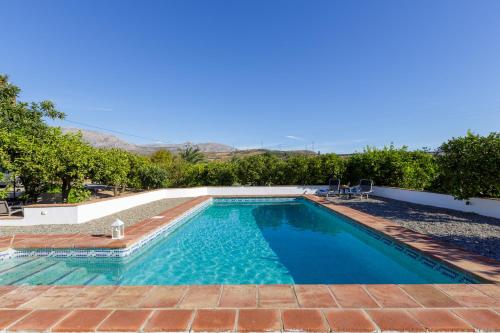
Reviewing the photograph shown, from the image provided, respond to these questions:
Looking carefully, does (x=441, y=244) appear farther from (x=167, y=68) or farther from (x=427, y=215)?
(x=167, y=68)

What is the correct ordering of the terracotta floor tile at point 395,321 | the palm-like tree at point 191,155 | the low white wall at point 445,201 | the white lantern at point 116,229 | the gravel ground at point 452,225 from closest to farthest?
1. the terracotta floor tile at point 395,321
2. the gravel ground at point 452,225
3. the white lantern at point 116,229
4. the low white wall at point 445,201
5. the palm-like tree at point 191,155

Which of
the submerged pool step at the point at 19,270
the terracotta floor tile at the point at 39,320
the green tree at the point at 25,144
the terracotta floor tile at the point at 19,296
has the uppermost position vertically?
the green tree at the point at 25,144

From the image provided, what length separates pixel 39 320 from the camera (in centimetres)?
268

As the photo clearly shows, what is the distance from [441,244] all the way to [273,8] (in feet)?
45.2

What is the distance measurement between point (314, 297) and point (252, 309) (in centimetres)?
86

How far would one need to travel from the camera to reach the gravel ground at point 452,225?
5.34m

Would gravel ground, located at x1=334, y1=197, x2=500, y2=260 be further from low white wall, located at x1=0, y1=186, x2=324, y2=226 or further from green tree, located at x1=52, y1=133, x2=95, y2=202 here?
Answer: green tree, located at x1=52, y1=133, x2=95, y2=202

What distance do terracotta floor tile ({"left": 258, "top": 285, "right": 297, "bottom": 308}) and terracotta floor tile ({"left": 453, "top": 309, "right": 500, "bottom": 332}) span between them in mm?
1844

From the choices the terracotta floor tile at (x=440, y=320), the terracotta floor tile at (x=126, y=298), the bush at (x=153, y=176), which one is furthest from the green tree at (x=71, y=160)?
the terracotta floor tile at (x=440, y=320)

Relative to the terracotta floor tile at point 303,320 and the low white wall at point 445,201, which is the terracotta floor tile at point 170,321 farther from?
the low white wall at point 445,201

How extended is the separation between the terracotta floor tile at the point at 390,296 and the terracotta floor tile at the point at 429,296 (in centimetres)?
12

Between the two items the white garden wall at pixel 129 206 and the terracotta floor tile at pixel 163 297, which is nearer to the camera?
the terracotta floor tile at pixel 163 297

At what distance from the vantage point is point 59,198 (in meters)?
12.5

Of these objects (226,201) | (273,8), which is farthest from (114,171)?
(273,8)
